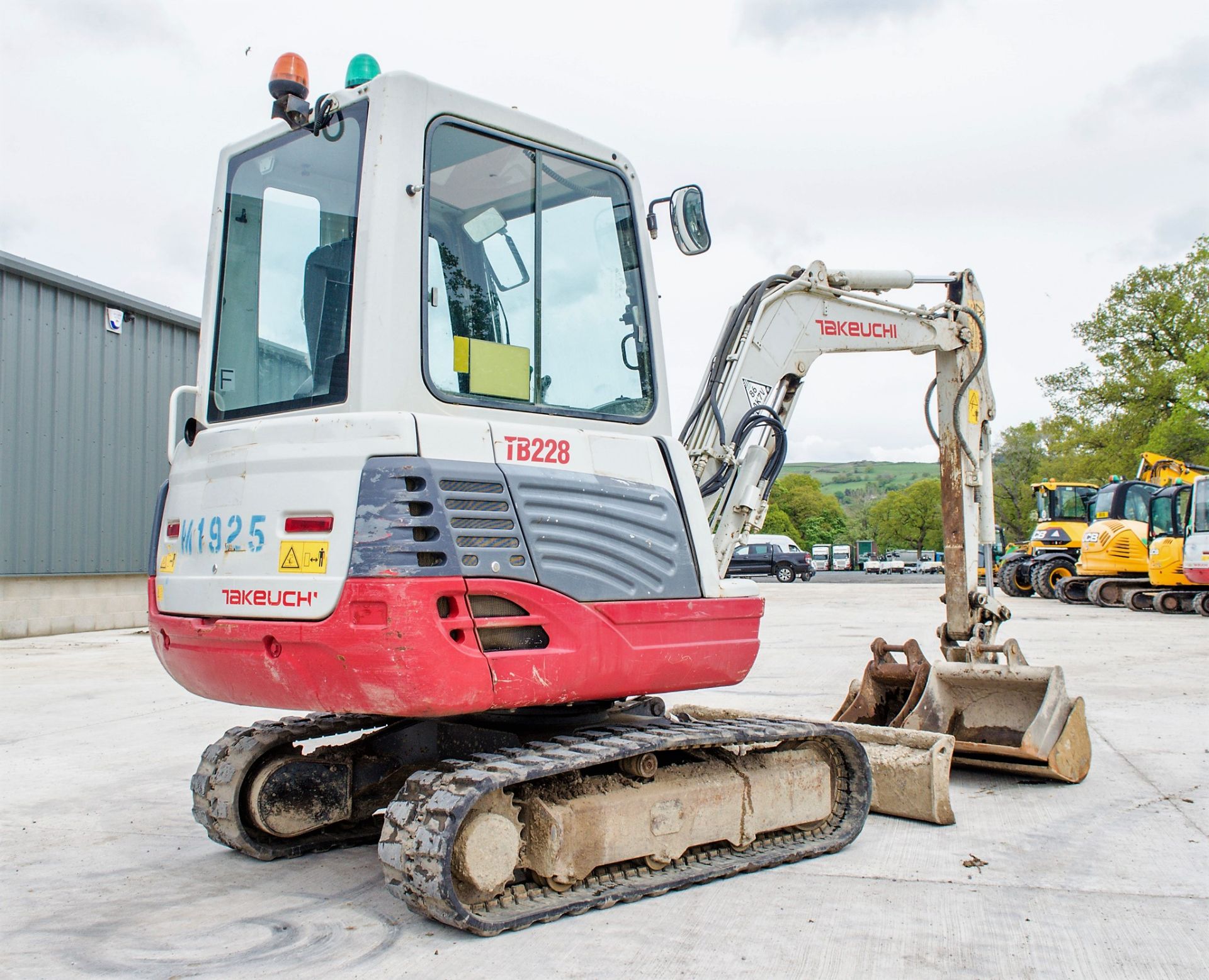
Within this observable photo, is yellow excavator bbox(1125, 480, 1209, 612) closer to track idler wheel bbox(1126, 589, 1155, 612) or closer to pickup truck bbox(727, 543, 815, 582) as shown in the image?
track idler wheel bbox(1126, 589, 1155, 612)

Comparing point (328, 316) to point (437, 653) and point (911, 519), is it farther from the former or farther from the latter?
point (911, 519)

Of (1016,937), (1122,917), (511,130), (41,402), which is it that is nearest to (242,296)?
(511,130)

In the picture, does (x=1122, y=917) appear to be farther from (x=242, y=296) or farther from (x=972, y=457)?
(x=242, y=296)

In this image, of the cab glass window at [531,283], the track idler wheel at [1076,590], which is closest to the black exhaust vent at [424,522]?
the cab glass window at [531,283]

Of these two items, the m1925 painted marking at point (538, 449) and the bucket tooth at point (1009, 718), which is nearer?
the m1925 painted marking at point (538, 449)

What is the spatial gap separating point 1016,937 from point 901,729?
1885 millimetres

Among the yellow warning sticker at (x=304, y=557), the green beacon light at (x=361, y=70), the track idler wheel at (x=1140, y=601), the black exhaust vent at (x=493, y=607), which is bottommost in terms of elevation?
the track idler wheel at (x=1140, y=601)

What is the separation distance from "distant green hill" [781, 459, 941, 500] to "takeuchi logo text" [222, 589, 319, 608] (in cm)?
16051

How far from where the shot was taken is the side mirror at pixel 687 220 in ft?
14.9

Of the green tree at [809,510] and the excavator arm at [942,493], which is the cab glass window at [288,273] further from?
the green tree at [809,510]

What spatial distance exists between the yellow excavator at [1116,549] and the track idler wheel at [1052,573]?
1.18 meters

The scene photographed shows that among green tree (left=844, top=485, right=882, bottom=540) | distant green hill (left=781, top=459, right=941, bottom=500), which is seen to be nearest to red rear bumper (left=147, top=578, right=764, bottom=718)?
green tree (left=844, top=485, right=882, bottom=540)

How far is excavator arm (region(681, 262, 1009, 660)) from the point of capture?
550 centimetres

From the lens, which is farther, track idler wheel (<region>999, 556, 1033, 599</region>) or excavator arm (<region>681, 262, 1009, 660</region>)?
track idler wheel (<region>999, 556, 1033, 599</region>)
